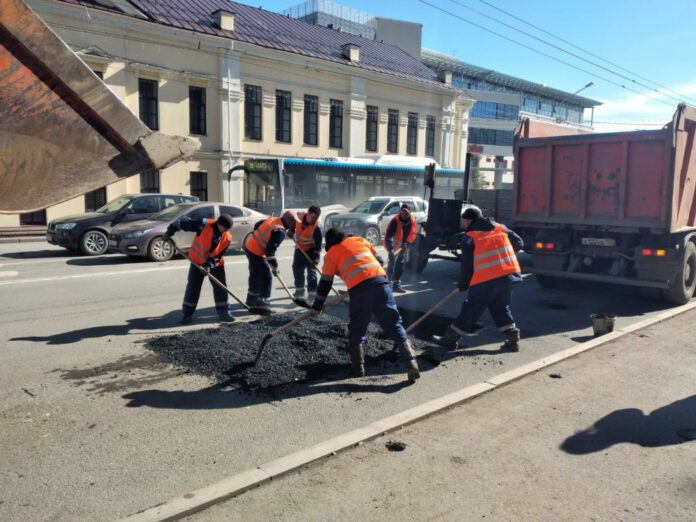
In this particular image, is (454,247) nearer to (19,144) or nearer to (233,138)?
(19,144)

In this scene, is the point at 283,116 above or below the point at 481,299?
above

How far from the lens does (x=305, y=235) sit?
8.66 meters

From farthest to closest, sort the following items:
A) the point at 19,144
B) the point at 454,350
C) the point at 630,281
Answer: the point at 630,281
the point at 454,350
the point at 19,144

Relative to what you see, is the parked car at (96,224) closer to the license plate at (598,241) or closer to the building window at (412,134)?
the license plate at (598,241)

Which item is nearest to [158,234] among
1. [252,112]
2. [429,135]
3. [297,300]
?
[297,300]

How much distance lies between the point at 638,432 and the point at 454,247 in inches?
291

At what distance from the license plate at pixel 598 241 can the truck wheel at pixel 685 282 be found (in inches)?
40.5

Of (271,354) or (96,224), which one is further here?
(96,224)

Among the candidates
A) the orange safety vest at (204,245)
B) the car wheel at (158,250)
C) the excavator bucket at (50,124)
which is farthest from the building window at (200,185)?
the excavator bucket at (50,124)

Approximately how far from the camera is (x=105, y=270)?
11531 millimetres

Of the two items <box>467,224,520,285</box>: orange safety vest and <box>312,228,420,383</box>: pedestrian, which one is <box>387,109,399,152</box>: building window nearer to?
<box>467,224,520,285</box>: orange safety vest

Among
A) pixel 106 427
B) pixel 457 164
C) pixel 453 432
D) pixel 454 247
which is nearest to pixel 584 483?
pixel 453 432

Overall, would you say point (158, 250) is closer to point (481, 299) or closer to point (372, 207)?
point (372, 207)

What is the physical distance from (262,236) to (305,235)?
75 centimetres
